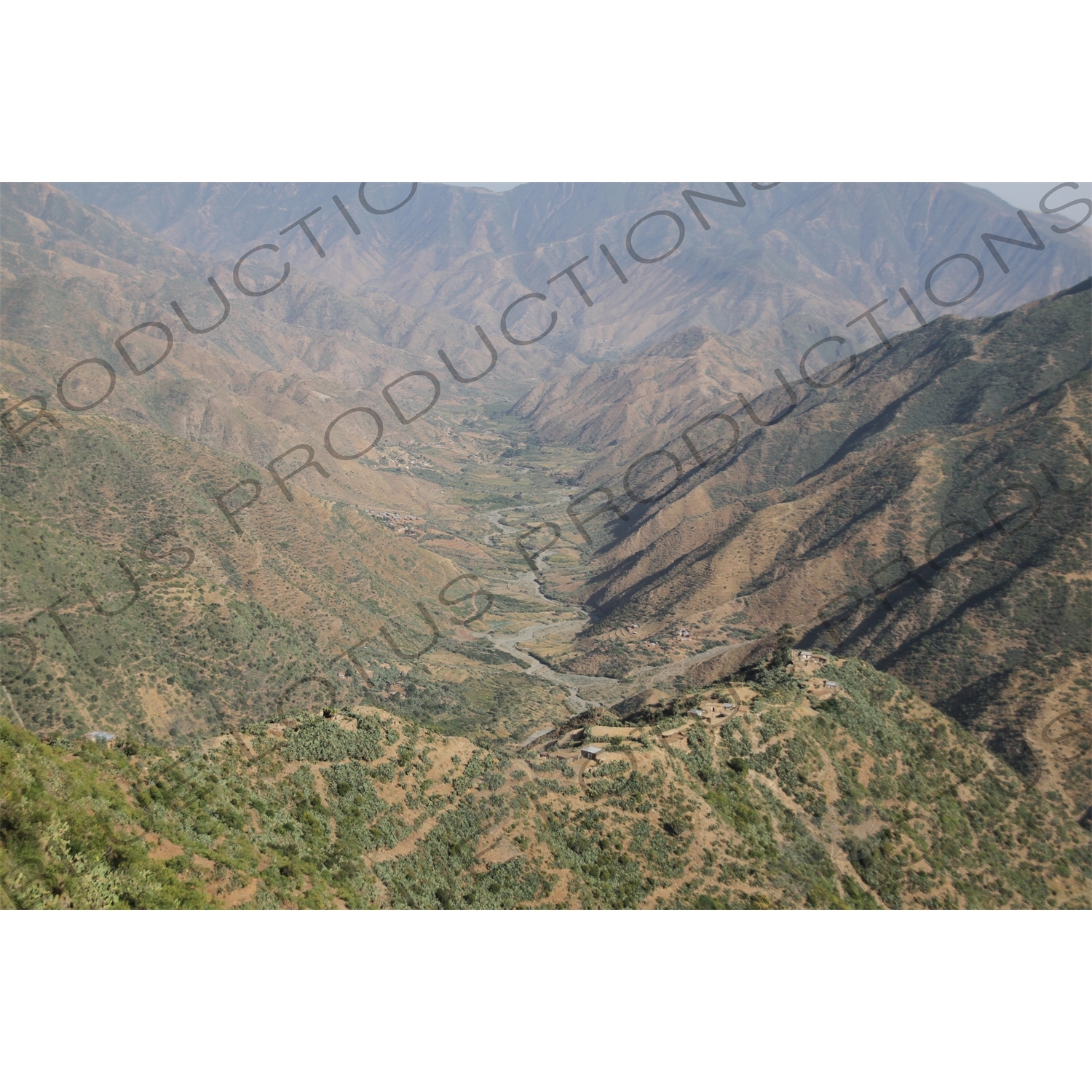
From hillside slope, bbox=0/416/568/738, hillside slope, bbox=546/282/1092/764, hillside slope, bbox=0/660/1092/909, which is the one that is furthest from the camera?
hillside slope, bbox=546/282/1092/764

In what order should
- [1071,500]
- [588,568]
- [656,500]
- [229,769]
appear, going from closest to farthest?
[229,769], [1071,500], [588,568], [656,500]

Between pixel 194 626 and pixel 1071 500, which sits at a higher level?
A: pixel 194 626

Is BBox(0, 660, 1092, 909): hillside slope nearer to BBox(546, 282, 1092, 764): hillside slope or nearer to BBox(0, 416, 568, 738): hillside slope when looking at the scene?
BBox(546, 282, 1092, 764): hillside slope

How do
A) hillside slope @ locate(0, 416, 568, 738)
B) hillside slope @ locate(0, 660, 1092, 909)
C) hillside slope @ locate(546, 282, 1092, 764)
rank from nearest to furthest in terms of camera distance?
hillside slope @ locate(0, 660, 1092, 909), hillside slope @ locate(0, 416, 568, 738), hillside slope @ locate(546, 282, 1092, 764)

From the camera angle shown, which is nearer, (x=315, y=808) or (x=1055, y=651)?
(x=315, y=808)

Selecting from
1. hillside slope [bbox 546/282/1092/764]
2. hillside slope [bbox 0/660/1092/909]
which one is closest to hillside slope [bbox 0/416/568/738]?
hillside slope [bbox 0/660/1092/909]

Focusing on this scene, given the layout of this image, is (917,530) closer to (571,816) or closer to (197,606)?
(571,816)

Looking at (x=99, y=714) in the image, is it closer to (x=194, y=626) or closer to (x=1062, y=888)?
(x=194, y=626)

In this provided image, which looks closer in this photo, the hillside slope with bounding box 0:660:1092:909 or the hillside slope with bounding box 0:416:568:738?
the hillside slope with bounding box 0:660:1092:909

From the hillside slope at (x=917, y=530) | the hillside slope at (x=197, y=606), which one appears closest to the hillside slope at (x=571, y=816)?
the hillside slope at (x=917, y=530)

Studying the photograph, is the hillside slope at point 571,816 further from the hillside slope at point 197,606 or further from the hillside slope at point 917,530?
the hillside slope at point 197,606

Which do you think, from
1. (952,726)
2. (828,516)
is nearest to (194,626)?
(952,726)
